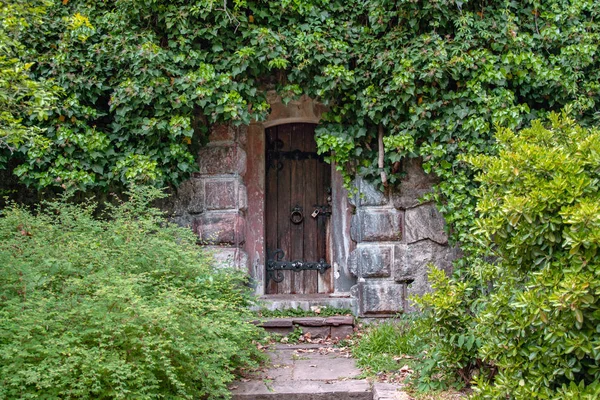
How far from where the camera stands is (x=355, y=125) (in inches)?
262

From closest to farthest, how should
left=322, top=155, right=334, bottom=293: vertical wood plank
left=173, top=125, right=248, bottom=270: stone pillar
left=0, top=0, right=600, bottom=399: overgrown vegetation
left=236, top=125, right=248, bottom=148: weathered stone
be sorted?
1. left=0, top=0, right=600, bottom=399: overgrown vegetation
2. left=173, top=125, right=248, bottom=270: stone pillar
3. left=236, top=125, right=248, bottom=148: weathered stone
4. left=322, top=155, right=334, bottom=293: vertical wood plank

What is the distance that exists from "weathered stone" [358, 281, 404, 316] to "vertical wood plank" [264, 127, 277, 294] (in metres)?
1.18

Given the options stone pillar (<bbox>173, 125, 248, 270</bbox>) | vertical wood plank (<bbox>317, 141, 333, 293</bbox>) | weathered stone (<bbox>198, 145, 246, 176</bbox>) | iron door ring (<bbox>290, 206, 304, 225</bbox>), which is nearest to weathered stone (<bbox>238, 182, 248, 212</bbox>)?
stone pillar (<bbox>173, 125, 248, 270</bbox>)

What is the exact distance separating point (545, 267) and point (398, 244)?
336 cm

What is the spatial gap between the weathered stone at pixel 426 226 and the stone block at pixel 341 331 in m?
1.04

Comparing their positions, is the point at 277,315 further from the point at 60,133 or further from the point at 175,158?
the point at 60,133

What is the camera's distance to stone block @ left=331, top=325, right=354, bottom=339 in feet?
21.1

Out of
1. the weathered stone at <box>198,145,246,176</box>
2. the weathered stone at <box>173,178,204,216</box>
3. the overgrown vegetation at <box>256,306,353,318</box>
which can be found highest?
the weathered stone at <box>198,145,246,176</box>

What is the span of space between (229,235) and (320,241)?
116 cm

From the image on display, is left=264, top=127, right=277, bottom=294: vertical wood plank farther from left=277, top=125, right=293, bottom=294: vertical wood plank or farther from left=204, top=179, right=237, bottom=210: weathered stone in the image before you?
left=204, top=179, right=237, bottom=210: weathered stone

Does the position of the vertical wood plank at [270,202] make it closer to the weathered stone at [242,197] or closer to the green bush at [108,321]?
→ the weathered stone at [242,197]

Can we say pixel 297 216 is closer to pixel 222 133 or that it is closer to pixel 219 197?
pixel 219 197

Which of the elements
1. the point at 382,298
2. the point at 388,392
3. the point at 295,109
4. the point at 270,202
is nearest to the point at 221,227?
the point at 270,202

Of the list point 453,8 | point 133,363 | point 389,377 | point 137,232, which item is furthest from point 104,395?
point 453,8
